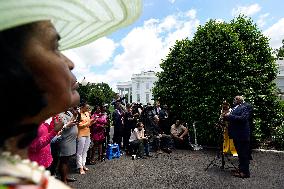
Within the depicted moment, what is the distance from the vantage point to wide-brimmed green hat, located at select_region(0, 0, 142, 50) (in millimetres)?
648

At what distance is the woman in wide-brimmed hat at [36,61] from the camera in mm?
666

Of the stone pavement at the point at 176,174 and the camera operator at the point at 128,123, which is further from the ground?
the camera operator at the point at 128,123

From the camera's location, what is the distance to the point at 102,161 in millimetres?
11281

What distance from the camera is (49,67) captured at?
83cm

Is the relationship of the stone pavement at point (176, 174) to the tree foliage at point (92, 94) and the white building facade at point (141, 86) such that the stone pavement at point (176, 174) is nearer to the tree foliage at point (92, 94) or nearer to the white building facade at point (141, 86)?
the tree foliage at point (92, 94)

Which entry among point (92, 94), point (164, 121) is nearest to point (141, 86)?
point (92, 94)

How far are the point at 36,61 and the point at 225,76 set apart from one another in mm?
13389

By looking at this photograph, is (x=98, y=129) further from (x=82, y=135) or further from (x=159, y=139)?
(x=159, y=139)

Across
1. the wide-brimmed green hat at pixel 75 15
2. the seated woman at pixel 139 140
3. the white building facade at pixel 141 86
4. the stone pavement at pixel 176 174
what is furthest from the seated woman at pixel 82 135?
the white building facade at pixel 141 86

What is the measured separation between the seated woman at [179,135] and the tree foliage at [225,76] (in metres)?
0.75

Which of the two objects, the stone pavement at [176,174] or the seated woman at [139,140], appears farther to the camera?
the seated woman at [139,140]

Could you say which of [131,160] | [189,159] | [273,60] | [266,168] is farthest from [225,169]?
[273,60]

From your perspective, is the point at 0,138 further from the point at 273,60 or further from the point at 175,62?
the point at 175,62

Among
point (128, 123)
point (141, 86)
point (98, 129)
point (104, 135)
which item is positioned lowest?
point (104, 135)
